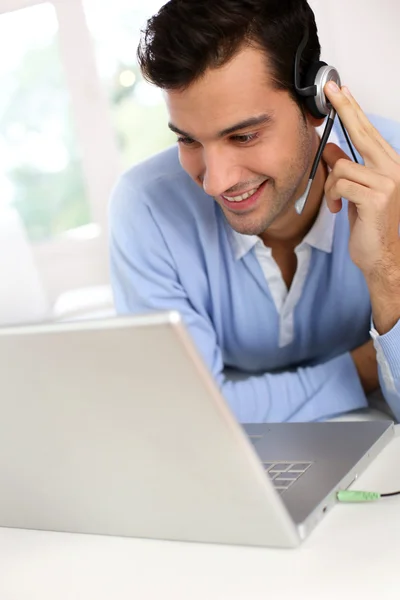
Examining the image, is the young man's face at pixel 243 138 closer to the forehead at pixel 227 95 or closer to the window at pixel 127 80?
the forehead at pixel 227 95

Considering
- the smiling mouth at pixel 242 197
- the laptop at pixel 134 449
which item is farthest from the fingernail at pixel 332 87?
the laptop at pixel 134 449

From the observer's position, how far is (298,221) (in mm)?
1633

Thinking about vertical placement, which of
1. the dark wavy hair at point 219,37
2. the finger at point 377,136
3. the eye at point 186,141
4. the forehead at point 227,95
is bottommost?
the finger at point 377,136

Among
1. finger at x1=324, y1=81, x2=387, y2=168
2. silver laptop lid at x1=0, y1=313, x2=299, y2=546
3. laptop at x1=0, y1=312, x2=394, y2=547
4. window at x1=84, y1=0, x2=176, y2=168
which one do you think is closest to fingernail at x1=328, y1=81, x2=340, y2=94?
finger at x1=324, y1=81, x2=387, y2=168

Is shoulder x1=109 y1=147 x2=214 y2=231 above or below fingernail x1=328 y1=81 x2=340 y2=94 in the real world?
below

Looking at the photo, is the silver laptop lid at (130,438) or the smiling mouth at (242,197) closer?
the silver laptop lid at (130,438)

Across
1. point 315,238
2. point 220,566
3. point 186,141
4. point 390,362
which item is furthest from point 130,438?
point 315,238

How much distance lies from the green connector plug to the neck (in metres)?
0.74

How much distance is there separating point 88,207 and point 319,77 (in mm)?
3176

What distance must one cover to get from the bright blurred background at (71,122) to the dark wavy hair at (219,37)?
8.24ft

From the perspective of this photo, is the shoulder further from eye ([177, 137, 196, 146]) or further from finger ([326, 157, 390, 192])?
finger ([326, 157, 390, 192])

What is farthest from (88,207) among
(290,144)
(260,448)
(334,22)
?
(260,448)

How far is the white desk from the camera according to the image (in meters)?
0.80

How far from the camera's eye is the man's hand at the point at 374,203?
135 centimetres
